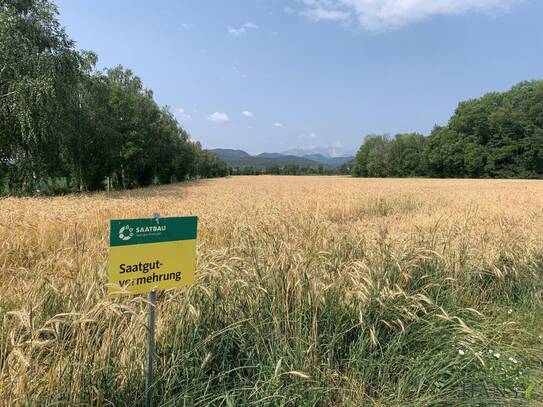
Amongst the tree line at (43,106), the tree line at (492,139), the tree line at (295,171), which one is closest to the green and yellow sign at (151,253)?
the tree line at (43,106)

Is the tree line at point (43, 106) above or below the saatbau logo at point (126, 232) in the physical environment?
above

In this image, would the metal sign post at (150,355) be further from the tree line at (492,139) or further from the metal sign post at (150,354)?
the tree line at (492,139)

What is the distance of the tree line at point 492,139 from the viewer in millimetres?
66625

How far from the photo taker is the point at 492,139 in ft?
233

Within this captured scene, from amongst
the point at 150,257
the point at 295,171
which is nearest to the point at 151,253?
the point at 150,257

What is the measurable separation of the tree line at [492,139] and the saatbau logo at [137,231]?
79.3m

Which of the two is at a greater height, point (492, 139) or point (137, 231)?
point (492, 139)

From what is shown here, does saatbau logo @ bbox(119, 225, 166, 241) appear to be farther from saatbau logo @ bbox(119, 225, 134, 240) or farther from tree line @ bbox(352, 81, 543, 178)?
tree line @ bbox(352, 81, 543, 178)

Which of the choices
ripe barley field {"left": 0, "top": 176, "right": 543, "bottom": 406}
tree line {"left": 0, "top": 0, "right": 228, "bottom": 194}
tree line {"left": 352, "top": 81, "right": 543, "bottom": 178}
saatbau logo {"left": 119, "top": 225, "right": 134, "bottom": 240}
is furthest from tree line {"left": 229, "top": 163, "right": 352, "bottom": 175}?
saatbau logo {"left": 119, "top": 225, "right": 134, "bottom": 240}

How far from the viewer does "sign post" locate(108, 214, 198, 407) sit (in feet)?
6.35

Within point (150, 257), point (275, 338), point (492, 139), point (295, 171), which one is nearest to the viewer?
point (150, 257)

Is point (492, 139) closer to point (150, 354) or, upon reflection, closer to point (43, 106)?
point (43, 106)

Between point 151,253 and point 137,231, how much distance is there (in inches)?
6.6

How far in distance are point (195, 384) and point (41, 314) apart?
1171 mm
